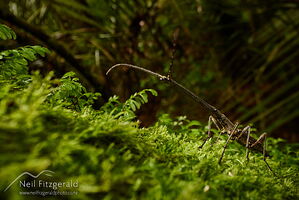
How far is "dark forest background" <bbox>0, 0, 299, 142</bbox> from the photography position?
5.33m

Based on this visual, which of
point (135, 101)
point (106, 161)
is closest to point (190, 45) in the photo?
point (135, 101)

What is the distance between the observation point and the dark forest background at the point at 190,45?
533 cm

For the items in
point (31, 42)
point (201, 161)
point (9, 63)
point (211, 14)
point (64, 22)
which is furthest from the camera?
point (211, 14)

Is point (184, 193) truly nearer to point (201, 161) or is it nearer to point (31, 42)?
point (201, 161)

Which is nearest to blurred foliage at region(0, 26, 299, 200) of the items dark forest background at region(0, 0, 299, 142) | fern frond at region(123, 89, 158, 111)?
fern frond at region(123, 89, 158, 111)

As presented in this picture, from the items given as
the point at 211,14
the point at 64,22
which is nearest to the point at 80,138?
the point at 64,22

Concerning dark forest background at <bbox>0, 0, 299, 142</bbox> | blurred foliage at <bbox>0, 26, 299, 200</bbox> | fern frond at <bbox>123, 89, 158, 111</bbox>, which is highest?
dark forest background at <bbox>0, 0, 299, 142</bbox>

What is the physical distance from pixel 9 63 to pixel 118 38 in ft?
13.2

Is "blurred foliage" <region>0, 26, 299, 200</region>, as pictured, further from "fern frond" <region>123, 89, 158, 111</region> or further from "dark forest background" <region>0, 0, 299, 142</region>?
"dark forest background" <region>0, 0, 299, 142</region>

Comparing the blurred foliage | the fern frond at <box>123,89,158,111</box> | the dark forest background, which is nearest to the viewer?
the blurred foliage

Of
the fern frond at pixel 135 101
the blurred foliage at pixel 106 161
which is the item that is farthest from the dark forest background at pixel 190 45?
the blurred foliage at pixel 106 161

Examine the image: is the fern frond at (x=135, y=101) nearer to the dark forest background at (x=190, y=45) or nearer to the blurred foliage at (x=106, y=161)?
the blurred foliage at (x=106, y=161)

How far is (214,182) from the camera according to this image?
1.08m

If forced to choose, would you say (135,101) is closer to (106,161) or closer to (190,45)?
(106,161)
